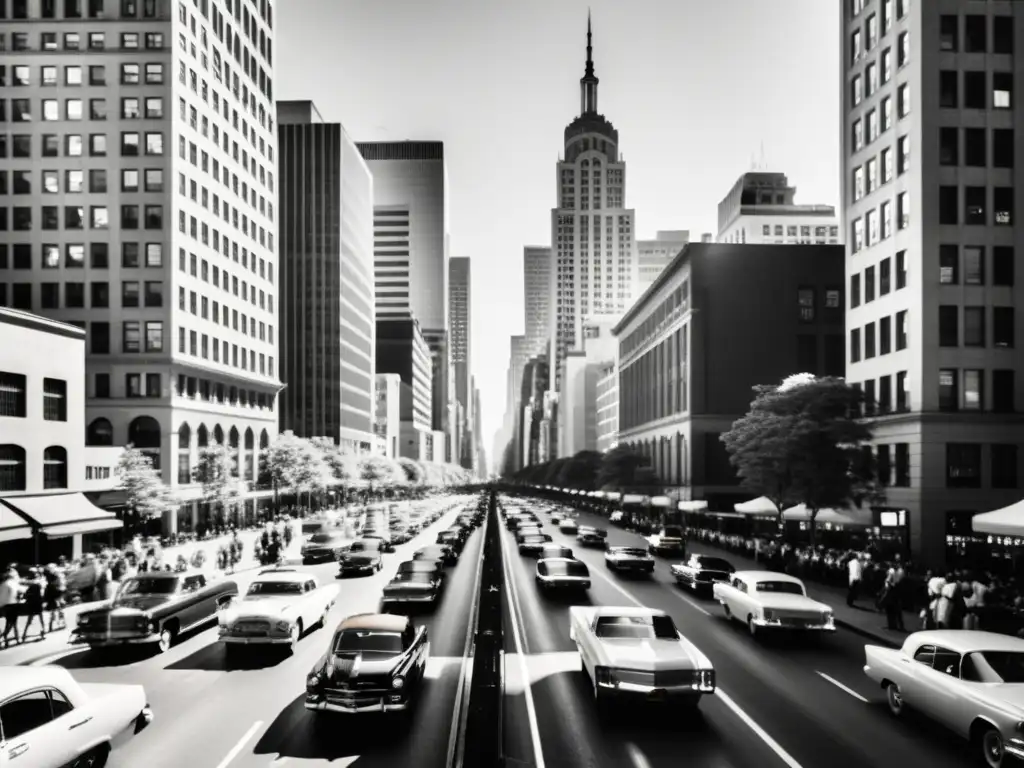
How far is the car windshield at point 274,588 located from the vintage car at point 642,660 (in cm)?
837

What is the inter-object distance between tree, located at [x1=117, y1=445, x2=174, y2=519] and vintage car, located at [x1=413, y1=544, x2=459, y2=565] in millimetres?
17212

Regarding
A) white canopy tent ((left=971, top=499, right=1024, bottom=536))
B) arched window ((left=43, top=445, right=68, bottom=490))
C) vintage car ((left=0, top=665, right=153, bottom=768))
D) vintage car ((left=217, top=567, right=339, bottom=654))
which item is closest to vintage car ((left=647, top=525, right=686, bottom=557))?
white canopy tent ((left=971, top=499, right=1024, bottom=536))

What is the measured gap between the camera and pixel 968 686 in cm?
1230

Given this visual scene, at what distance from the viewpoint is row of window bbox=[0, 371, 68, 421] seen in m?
35.2

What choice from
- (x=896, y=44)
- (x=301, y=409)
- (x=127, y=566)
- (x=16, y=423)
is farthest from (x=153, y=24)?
(x=301, y=409)

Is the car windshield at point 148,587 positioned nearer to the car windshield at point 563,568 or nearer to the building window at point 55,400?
the car windshield at point 563,568

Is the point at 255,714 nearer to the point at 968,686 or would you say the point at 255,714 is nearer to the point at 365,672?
the point at 365,672

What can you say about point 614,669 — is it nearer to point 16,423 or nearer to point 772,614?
point 772,614

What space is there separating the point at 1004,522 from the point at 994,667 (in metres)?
10.7

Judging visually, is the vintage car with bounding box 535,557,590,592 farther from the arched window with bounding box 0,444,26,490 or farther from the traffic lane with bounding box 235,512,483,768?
the arched window with bounding box 0,444,26,490

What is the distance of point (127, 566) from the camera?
34562 mm

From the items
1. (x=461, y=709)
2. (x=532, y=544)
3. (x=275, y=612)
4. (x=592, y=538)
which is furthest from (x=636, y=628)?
(x=592, y=538)

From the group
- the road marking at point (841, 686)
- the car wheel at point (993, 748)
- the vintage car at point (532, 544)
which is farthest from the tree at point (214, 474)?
the car wheel at point (993, 748)

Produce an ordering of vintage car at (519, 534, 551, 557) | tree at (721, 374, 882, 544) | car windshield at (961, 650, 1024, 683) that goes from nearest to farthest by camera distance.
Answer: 1. car windshield at (961, 650, 1024, 683)
2. tree at (721, 374, 882, 544)
3. vintage car at (519, 534, 551, 557)
